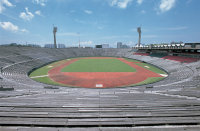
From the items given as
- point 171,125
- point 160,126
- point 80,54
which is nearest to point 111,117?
point 160,126

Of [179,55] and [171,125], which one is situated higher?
[179,55]

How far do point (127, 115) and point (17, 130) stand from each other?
5.46m

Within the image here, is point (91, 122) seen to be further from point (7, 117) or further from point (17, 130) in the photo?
point (7, 117)

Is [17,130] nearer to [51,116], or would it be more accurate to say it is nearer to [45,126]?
[45,126]

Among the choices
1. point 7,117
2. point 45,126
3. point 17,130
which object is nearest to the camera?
point 17,130

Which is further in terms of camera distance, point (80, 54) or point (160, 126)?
point (80, 54)

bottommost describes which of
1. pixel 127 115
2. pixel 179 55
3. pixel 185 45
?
pixel 127 115

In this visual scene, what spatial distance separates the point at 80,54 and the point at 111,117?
3199 inches

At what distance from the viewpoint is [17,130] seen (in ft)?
14.1

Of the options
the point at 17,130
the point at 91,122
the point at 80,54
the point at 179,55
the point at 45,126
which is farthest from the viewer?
the point at 80,54

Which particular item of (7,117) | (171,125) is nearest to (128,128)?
(171,125)

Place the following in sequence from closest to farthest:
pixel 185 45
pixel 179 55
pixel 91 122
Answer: pixel 91 122
pixel 185 45
pixel 179 55

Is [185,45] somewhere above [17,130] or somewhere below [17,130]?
above

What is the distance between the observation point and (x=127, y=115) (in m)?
5.64
